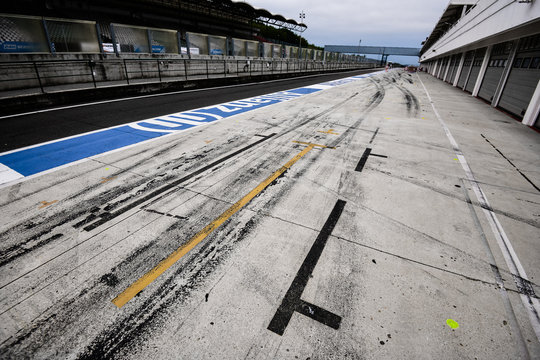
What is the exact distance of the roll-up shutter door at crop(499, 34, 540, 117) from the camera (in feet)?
36.5

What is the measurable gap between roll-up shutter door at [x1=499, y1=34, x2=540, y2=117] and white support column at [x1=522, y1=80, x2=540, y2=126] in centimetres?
73

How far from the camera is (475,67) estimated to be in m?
21.1

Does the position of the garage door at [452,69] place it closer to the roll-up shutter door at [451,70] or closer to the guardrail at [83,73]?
the roll-up shutter door at [451,70]

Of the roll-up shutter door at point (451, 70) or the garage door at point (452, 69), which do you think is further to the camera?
the roll-up shutter door at point (451, 70)

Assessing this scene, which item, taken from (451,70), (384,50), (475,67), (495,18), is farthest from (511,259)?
(384,50)

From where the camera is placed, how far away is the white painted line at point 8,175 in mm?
4809

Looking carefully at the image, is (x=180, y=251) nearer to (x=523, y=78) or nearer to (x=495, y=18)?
(x=523, y=78)

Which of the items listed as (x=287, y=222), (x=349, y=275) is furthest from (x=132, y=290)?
(x=349, y=275)

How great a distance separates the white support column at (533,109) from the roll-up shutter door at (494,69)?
591cm

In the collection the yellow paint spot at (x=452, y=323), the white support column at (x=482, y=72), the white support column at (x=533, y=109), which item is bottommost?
the yellow paint spot at (x=452, y=323)

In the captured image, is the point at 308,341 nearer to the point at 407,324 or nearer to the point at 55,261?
the point at 407,324

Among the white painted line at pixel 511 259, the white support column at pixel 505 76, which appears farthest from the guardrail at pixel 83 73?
the white support column at pixel 505 76

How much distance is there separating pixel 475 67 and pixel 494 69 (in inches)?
230

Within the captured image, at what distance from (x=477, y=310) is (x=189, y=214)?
12.0 feet
